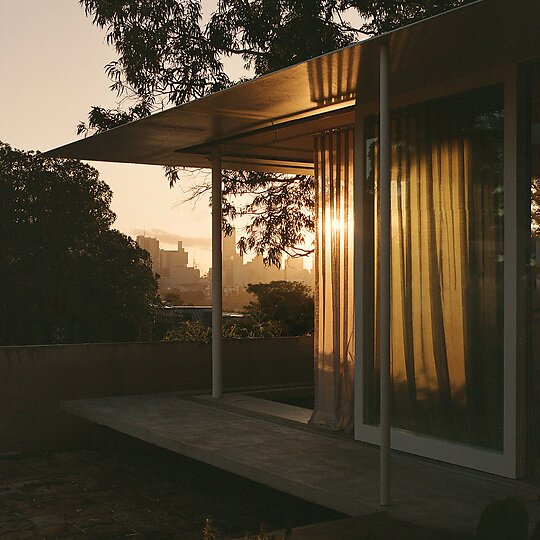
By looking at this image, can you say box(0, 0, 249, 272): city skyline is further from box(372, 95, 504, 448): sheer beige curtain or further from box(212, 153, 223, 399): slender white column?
box(372, 95, 504, 448): sheer beige curtain

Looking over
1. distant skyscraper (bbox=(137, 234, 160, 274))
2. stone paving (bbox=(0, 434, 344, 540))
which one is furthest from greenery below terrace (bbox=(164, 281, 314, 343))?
distant skyscraper (bbox=(137, 234, 160, 274))

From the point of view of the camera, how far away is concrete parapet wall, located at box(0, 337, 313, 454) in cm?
781

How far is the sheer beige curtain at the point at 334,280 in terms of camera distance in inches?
267

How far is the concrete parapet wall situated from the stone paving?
1.00 ft

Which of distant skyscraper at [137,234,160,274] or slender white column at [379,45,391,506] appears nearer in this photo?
slender white column at [379,45,391,506]

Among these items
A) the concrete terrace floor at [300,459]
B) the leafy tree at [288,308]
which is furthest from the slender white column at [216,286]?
the leafy tree at [288,308]

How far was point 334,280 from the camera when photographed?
6.95m

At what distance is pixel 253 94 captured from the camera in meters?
5.89

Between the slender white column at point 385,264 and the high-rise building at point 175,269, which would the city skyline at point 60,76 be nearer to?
the high-rise building at point 175,269

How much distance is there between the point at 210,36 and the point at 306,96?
751 cm

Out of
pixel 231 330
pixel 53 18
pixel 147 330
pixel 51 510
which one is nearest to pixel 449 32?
pixel 51 510

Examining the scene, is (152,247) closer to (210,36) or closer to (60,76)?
(60,76)

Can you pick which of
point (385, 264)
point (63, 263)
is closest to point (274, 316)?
point (385, 264)

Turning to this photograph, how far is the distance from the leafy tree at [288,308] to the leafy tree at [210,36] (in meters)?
1.95
